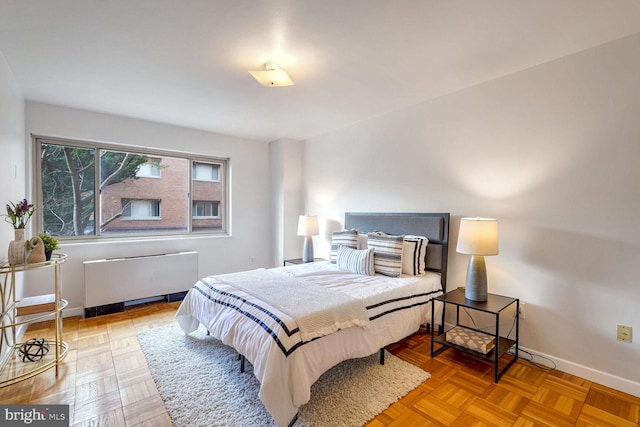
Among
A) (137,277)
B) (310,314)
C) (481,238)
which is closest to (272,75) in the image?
(310,314)

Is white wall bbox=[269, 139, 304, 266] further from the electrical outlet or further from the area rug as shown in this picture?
the electrical outlet

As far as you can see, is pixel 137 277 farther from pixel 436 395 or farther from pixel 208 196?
pixel 436 395

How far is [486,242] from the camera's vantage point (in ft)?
7.61

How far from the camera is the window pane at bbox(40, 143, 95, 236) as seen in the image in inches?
135

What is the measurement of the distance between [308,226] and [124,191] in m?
2.58

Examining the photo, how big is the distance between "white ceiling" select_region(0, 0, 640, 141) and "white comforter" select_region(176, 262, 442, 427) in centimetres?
189

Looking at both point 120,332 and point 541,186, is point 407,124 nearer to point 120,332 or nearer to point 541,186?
point 541,186

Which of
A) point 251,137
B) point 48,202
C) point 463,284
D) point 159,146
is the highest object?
point 251,137

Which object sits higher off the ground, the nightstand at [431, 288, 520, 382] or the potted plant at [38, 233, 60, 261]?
the potted plant at [38, 233, 60, 261]

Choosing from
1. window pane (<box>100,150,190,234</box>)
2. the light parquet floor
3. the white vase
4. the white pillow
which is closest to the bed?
the white pillow

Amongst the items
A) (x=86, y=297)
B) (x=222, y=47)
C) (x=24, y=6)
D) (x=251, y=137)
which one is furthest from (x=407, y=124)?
(x=86, y=297)

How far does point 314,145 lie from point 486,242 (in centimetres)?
308

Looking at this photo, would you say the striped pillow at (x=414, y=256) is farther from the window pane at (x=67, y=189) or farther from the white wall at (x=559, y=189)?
the window pane at (x=67, y=189)

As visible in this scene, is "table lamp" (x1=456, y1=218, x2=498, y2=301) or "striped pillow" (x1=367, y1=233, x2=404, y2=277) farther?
"striped pillow" (x1=367, y1=233, x2=404, y2=277)
